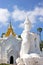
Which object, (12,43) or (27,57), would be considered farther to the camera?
(12,43)

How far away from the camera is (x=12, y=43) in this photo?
3347 centimetres

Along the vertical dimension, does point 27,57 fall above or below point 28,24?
below

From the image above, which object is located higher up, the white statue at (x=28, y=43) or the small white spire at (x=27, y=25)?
the small white spire at (x=27, y=25)

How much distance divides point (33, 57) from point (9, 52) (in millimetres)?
7001

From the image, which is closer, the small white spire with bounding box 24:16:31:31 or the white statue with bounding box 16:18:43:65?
the white statue with bounding box 16:18:43:65

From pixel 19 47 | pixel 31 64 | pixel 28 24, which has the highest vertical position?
pixel 28 24

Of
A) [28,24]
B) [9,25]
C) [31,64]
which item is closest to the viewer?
[31,64]

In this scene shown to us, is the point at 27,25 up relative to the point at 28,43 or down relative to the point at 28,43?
up

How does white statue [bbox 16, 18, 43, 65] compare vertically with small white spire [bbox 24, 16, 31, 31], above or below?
below

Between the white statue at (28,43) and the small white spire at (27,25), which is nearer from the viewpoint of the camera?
the white statue at (28,43)

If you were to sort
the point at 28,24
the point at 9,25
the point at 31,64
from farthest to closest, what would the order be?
1. the point at 9,25
2. the point at 28,24
3. the point at 31,64

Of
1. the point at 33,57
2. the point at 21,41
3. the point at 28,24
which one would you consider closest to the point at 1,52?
the point at 21,41

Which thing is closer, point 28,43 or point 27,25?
point 28,43

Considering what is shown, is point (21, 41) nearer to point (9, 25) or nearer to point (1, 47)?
point (1, 47)
